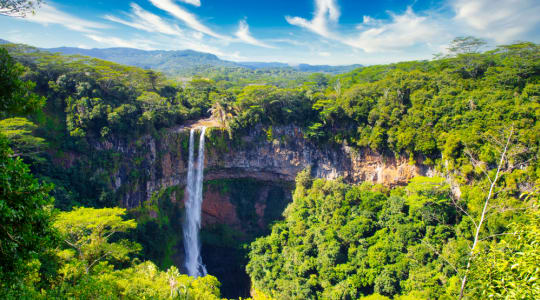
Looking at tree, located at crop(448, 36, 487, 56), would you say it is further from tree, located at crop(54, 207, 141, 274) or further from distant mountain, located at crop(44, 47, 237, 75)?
distant mountain, located at crop(44, 47, 237, 75)

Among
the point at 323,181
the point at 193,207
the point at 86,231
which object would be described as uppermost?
the point at 323,181

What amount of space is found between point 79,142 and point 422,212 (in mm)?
24066

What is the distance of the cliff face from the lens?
21328 mm

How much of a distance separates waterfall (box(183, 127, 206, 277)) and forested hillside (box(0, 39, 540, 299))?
1117 millimetres

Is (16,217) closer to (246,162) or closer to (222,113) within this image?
(246,162)

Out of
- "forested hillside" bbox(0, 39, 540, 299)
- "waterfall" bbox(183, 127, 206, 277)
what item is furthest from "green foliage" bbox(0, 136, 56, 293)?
"waterfall" bbox(183, 127, 206, 277)

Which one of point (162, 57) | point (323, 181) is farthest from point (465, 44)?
point (162, 57)

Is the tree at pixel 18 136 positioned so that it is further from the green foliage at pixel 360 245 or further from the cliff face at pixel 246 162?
the green foliage at pixel 360 245

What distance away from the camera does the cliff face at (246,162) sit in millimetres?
21328

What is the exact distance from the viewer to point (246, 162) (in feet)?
87.8

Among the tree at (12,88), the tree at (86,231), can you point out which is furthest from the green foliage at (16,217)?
the tree at (86,231)

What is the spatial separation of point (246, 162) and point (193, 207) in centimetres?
670

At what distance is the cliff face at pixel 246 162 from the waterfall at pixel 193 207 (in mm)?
619

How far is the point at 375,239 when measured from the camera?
710 inches
